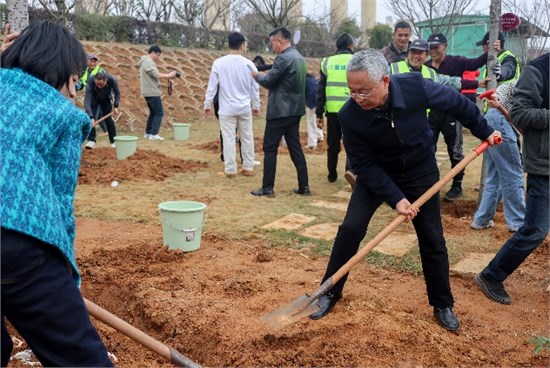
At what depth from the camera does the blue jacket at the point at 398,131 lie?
10.7 ft

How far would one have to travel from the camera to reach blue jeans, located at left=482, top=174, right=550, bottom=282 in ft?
12.3

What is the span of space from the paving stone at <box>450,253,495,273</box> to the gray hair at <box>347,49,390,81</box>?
7.22 ft

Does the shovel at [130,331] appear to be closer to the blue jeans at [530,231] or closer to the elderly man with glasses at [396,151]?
the elderly man with glasses at [396,151]

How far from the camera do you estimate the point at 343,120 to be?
3.42m

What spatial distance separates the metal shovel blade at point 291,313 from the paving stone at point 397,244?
1704 millimetres

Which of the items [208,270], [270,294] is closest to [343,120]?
[270,294]

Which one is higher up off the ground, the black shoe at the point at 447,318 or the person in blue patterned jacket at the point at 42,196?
the person in blue patterned jacket at the point at 42,196

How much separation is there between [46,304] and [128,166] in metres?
7.02

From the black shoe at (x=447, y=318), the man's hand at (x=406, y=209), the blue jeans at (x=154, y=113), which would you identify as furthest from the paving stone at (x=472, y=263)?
the blue jeans at (x=154, y=113)

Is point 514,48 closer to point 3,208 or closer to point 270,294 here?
point 270,294

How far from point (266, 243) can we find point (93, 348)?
3321 millimetres

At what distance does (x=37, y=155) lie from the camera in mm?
1883

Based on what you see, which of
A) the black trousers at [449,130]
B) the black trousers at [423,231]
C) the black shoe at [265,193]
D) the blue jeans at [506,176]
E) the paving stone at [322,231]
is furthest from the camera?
the black shoe at [265,193]

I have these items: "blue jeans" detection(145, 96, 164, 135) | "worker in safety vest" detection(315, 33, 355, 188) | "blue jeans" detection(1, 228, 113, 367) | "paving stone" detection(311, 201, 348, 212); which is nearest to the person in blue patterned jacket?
"blue jeans" detection(1, 228, 113, 367)
